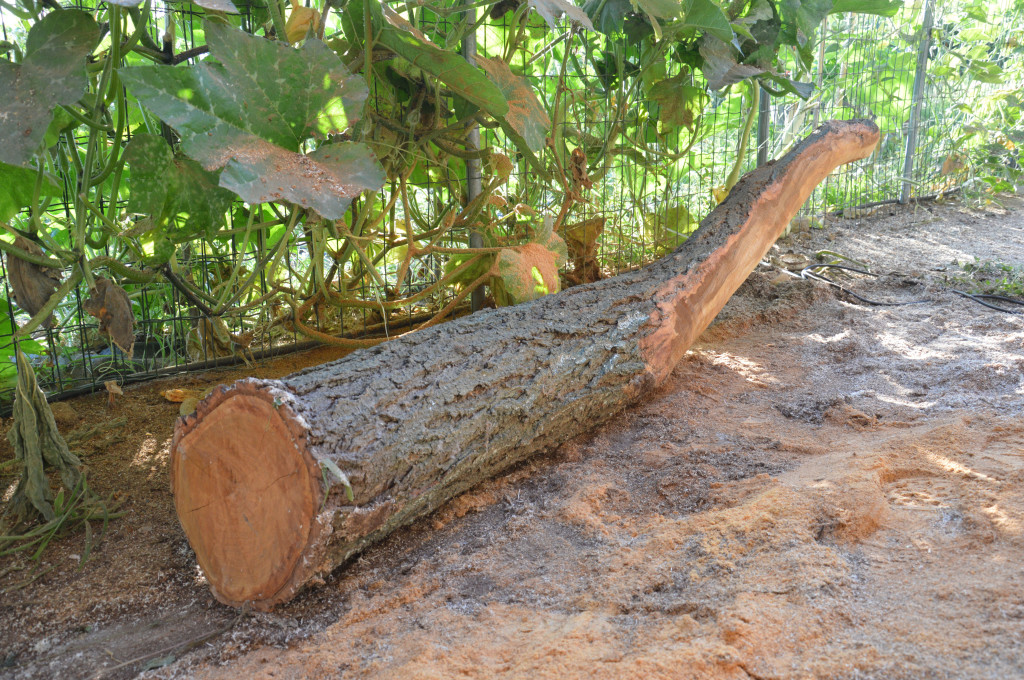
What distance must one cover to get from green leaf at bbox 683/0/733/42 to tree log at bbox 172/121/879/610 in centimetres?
87

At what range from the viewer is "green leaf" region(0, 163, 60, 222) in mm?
1801

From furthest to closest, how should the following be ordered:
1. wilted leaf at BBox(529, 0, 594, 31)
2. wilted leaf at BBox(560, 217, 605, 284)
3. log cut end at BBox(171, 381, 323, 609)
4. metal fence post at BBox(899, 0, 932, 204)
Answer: metal fence post at BBox(899, 0, 932, 204) < wilted leaf at BBox(560, 217, 605, 284) < wilted leaf at BBox(529, 0, 594, 31) < log cut end at BBox(171, 381, 323, 609)

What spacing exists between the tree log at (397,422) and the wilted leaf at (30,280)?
1.85 feet

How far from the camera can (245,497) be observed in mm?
1420

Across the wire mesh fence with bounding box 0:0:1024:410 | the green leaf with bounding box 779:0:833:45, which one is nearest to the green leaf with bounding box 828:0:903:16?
the green leaf with bounding box 779:0:833:45

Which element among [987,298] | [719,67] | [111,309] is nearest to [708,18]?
[719,67]

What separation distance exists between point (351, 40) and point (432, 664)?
1.68 m

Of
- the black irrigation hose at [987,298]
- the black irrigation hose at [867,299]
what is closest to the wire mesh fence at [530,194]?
the black irrigation hose at [867,299]

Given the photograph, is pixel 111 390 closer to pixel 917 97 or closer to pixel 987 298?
pixel 987 298

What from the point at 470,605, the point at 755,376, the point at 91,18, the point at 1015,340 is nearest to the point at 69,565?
the point at 470,605

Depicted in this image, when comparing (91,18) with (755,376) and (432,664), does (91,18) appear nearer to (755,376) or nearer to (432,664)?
(432,664)

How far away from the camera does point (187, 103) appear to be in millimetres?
1479

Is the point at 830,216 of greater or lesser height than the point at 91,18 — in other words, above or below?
below

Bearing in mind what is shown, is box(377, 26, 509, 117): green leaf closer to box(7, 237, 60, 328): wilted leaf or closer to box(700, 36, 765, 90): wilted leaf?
box(7, 237, 60, 328): wilted leaf
